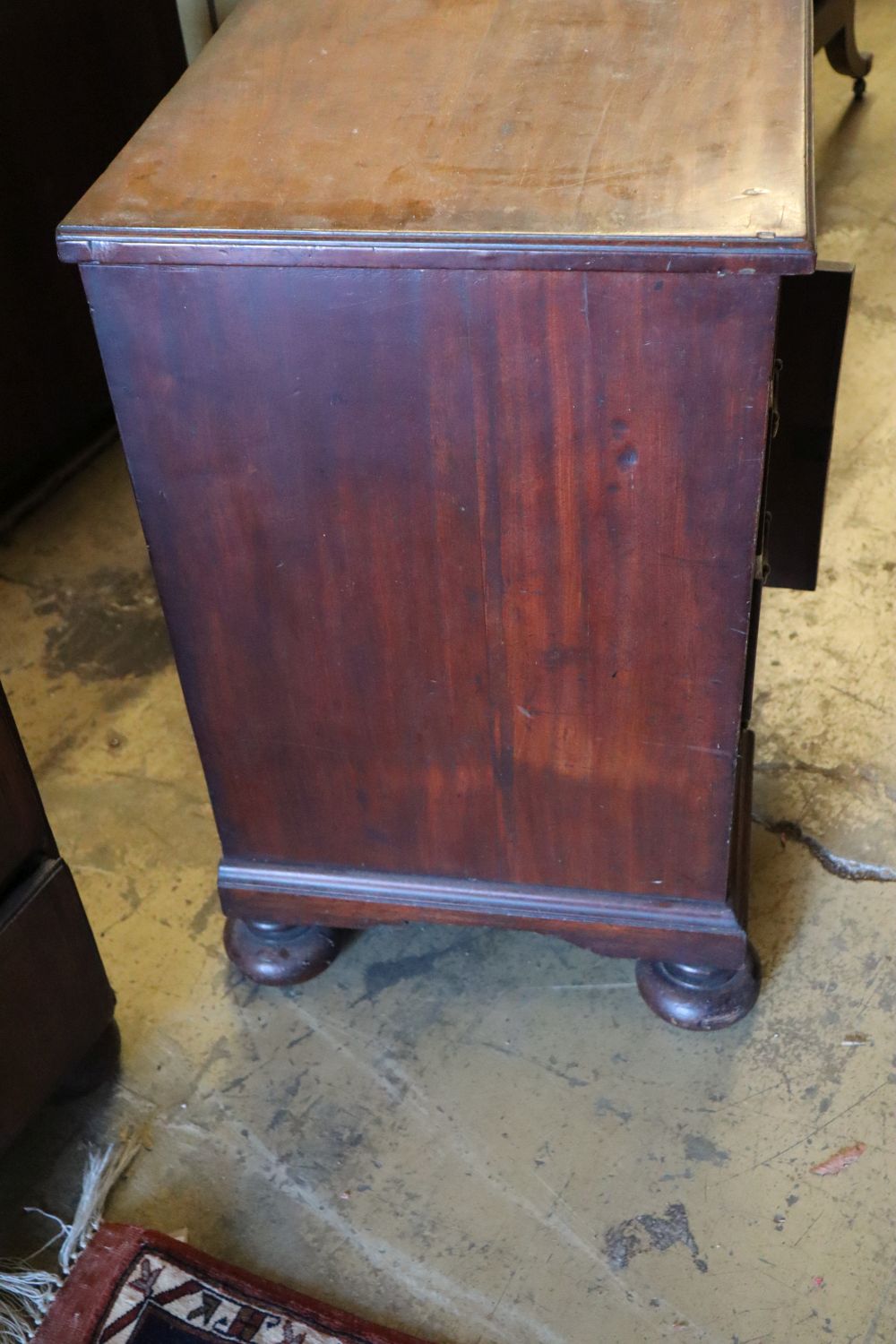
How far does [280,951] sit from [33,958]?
297 mm

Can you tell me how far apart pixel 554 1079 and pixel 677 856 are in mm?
271

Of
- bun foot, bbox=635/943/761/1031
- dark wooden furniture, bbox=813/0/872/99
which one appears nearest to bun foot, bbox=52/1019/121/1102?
bun foot, bbox=635/943/761/1031

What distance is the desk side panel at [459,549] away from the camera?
3.19ft

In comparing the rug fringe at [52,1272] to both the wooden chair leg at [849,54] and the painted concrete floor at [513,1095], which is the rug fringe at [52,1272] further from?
the wooden chair leg at [849,54]

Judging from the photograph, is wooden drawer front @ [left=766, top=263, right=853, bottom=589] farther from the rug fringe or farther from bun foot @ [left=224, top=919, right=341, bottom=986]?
the rug fringe

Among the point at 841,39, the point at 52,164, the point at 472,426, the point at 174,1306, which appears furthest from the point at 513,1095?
the point at 841,39

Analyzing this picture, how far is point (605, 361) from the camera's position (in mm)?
968

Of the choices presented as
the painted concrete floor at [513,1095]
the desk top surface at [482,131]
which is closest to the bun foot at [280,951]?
the painted concrete floor at [513,1095]

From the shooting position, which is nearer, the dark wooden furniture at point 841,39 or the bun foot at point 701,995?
the bun foot at point 701,995

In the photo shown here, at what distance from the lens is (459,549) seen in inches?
43.1

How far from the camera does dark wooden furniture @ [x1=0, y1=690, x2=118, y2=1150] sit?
3.80 feet

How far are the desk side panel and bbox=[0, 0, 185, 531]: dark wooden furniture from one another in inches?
36.0

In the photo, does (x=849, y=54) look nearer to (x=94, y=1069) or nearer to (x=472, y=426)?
(x=472, y=426)

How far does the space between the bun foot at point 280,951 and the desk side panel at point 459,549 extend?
137mm
